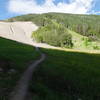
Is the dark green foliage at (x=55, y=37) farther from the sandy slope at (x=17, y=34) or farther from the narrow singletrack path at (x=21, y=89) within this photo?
the narrow singletrack path at (x=21, y=89)

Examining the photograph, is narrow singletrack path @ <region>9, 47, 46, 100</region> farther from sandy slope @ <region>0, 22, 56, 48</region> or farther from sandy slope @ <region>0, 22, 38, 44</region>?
sandy slope @ <region>0, 22, 38, 44</region>

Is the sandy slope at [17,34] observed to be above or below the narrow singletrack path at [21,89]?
below

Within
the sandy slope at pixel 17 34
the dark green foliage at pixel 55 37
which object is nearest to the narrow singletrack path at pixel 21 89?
the sandy slope at pixel 17 34

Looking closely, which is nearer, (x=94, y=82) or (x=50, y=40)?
(x=94, y=82)

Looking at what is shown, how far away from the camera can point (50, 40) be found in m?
109

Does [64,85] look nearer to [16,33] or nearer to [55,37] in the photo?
[55,37]

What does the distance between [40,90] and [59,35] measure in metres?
92.6

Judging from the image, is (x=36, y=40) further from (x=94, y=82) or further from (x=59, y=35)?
(x=94, y=82)

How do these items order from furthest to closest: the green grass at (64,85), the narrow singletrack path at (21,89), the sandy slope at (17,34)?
the sandy slope at (17,34)
the green grass at (64,85)
the narrow singletrack path at (21,89)

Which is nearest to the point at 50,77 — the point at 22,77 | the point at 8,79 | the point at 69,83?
the point at 69,83

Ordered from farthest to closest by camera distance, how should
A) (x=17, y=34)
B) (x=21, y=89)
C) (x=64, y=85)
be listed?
(x=17, y=34)
(x=64, y=85)
(x=21, y=89)

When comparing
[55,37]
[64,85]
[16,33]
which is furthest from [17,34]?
[64,85]

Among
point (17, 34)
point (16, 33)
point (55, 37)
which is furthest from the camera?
point (16, 33)

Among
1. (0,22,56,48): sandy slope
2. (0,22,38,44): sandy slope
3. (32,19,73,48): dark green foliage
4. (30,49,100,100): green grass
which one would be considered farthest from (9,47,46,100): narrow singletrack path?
(32,19,73,48): dark green foliage
